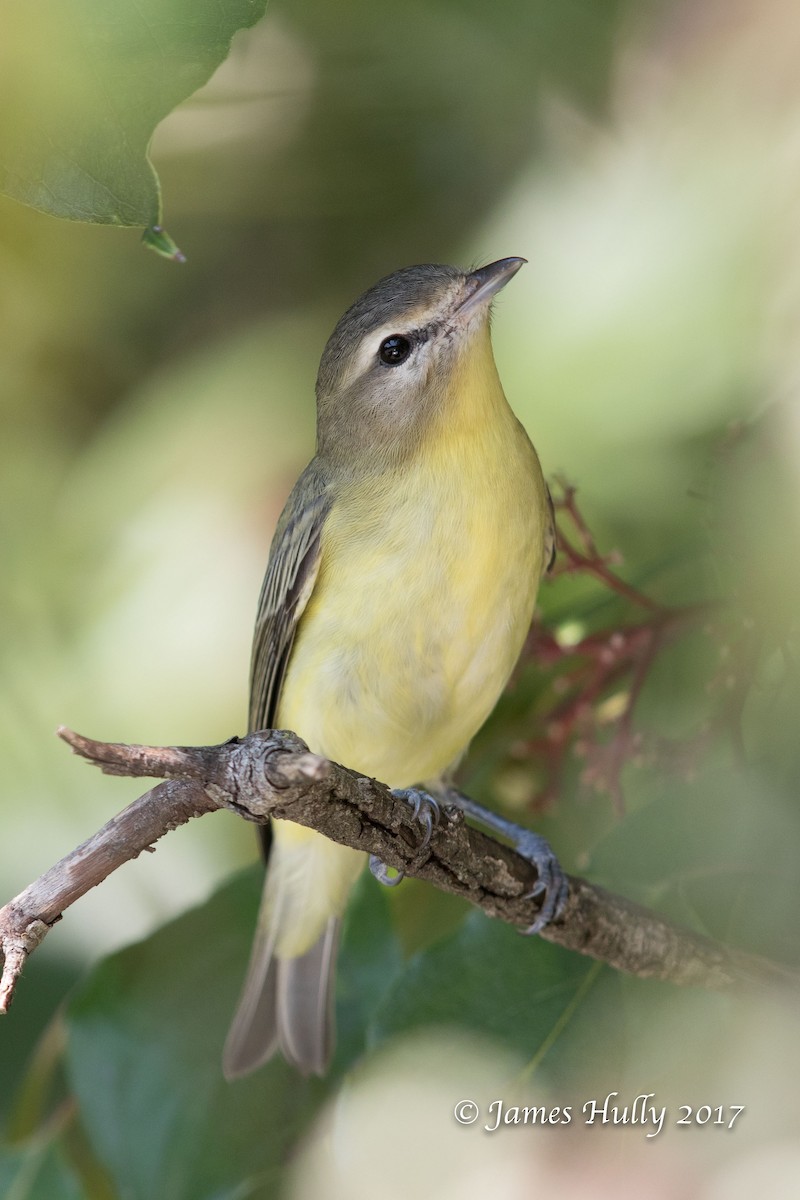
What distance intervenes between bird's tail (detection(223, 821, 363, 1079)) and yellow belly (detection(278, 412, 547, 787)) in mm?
→ 475

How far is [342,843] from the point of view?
175cm

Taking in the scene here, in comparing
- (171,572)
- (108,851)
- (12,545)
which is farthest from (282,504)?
(108,851)

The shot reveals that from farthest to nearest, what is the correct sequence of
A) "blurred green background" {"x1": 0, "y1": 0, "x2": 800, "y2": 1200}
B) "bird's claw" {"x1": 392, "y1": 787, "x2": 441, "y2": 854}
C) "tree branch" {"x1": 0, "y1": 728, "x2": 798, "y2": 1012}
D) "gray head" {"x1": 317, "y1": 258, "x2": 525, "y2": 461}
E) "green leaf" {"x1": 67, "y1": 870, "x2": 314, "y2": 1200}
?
"green leaf" {"x1": 67, "y1": 870, "x2": 314, "y2": 1200}, "gray head" {"x1": 317, "y1": 258, "x2": 525, "y2": 461}, "blurred green background" {"x1": 0, "y1": 0, "x2": 800, "y2": 1200}, "bird's claw" {"x1": 392, "y1": 787, "x2": 441, "y2": 854}, "tree branch" {"x1": 0, "y1": 728, "x2": 798, "y2": 1012}

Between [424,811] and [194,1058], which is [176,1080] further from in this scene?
[424,811]

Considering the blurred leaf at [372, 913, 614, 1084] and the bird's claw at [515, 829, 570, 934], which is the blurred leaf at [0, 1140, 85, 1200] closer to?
the blurred leaf at [372, 913, 614, 1084]

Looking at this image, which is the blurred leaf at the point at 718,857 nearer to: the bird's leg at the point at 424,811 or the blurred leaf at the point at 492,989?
the blurred leaf at the point at 492,989

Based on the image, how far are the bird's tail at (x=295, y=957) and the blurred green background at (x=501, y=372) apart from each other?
0.08m

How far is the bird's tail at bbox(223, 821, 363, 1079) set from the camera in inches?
108

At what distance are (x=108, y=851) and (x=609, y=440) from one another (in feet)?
4.38

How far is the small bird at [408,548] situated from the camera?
2227mm

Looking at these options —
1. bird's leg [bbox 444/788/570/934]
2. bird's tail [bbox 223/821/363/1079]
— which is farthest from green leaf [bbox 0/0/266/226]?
bird's tail [bbox 223/821/363/1079]

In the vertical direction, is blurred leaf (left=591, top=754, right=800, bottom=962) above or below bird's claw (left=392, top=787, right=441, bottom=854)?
above

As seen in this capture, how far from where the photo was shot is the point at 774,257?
6.86 ft
